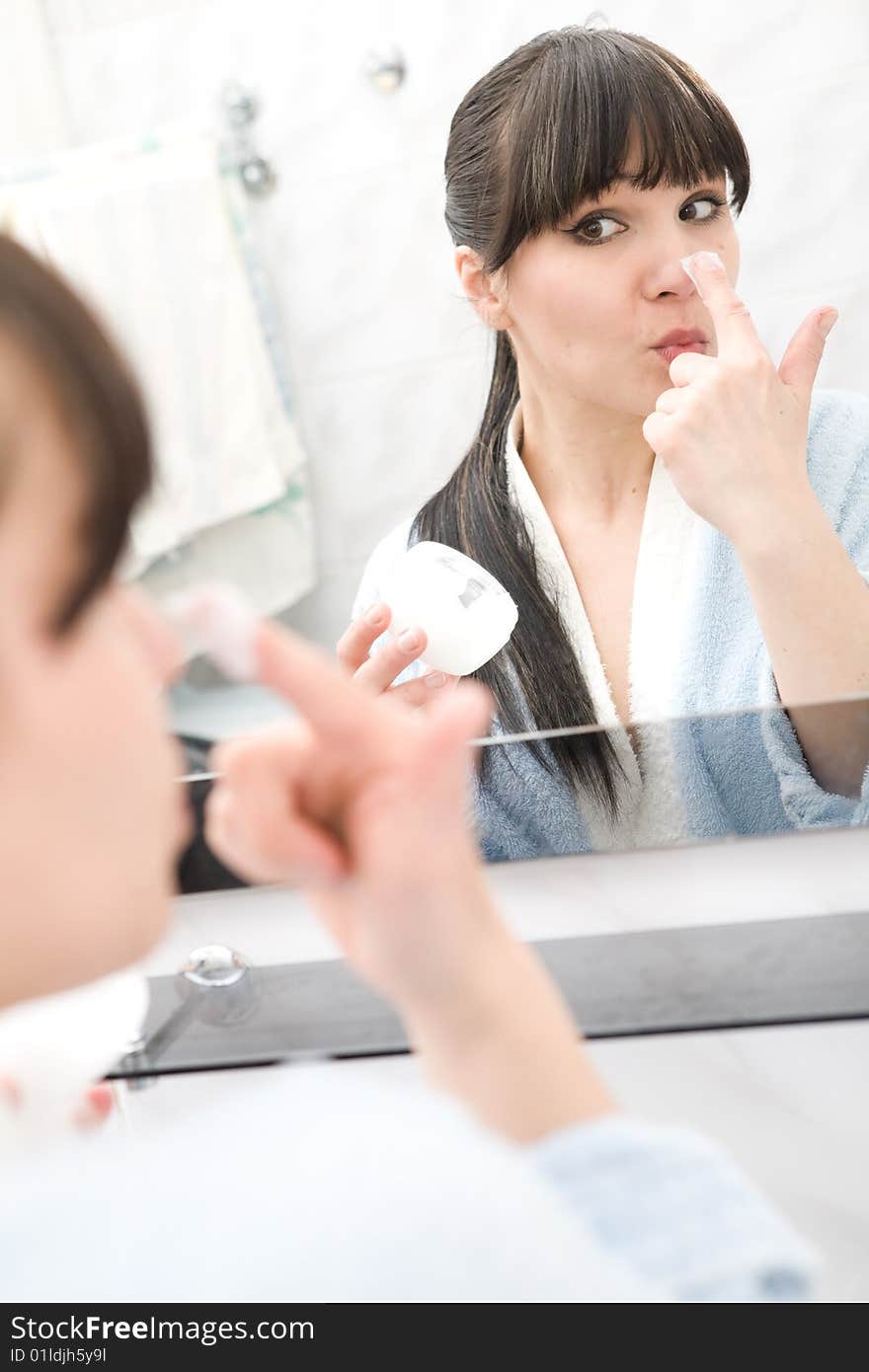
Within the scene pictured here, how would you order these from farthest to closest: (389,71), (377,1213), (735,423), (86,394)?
1. (389,71)
2. (735,423)
3. (377,1213)
4. (86,394)

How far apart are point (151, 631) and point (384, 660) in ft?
1.08

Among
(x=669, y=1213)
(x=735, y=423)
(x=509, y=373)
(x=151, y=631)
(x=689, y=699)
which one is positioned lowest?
(x=669, y=1213)

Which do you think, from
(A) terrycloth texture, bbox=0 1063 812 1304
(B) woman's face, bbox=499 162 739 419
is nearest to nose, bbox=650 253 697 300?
(B) woman's face, bbox=499 162 739 419

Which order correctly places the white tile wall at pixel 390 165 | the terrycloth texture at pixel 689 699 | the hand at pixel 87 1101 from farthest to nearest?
the white tile wall at pixel 390 165, the terrycloth texture at pixel 689 699, the hand at pixel 87 1101

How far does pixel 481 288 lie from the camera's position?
0.63 meters

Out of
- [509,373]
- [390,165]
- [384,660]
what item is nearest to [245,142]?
[390,165]

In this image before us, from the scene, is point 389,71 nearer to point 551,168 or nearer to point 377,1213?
point 551,168

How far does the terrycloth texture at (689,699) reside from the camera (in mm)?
487

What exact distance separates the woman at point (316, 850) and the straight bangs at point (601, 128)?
419 mm

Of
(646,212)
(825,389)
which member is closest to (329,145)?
(646,212)

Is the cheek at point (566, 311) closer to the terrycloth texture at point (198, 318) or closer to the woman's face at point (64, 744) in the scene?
the terrycloth texture at point (198, 318)

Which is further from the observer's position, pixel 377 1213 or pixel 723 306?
pixel 723 306

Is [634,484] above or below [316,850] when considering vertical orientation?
above

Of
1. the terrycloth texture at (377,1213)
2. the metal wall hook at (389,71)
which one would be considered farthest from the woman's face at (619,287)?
the terrycloth texture at (377,1213)
